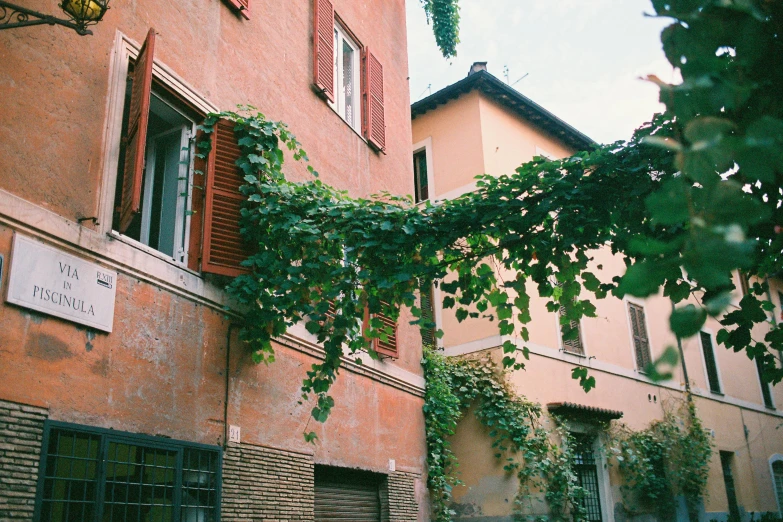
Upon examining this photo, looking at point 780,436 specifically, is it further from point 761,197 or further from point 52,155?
point 52,155

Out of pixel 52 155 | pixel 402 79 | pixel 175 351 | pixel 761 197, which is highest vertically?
pixel 402 79

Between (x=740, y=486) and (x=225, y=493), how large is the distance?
16138 mm

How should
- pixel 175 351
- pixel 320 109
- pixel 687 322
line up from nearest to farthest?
pixel 687 322, pixel 175 351, pixel 320 109

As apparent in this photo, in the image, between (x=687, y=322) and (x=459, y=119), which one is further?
(x=459, y=119)

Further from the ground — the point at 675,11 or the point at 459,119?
the point at 459,119

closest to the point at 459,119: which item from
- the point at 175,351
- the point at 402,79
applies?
the point at 402,79

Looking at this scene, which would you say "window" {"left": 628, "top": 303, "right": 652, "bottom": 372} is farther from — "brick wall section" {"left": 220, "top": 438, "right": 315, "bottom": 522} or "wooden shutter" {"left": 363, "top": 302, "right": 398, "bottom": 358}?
"brick wall section" {"left": 220, "top": 438, "right": 315, "bottom": 522}

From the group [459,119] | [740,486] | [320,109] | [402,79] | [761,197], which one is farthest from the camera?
[740,486]

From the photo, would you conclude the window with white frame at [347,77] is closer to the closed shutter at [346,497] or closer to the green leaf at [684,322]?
the closed shutter at [346,497]

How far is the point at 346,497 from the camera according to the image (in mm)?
8297

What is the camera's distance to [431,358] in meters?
10.8

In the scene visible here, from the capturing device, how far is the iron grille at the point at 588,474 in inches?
524

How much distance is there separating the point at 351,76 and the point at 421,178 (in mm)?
4832

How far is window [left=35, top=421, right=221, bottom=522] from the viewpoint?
4812 mm
